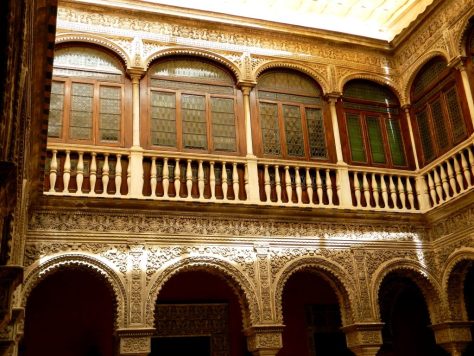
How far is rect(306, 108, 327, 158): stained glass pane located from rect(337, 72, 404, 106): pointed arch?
593 millimetres

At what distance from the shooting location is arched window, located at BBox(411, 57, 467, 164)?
27.3 ft

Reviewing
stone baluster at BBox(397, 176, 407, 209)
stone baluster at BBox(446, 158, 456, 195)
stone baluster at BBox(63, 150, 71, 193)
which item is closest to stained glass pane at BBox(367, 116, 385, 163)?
stone baluster at BBox(397, 176, 407, 209)

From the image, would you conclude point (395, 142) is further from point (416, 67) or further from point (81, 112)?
point (81, 112)

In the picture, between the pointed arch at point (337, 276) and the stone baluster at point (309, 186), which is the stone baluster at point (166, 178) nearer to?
A: the pointed arch at point (337, 276)

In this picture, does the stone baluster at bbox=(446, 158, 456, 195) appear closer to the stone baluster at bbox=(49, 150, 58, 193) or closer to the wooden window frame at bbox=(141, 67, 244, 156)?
the wooden window frame at bbox=(141, 67, 244, 156)

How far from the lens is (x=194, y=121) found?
8195 mm

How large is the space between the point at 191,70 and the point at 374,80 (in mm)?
3003

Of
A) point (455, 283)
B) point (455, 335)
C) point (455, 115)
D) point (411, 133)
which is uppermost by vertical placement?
point (411, 133)

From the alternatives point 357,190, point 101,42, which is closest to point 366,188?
point 357,190

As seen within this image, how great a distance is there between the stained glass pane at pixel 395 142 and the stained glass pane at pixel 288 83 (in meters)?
1.31

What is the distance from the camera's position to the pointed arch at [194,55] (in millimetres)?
8164

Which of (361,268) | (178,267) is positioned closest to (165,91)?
(178,267)

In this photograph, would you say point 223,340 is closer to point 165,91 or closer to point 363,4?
point 165,91

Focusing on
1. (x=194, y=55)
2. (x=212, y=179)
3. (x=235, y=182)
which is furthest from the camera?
(x=194, y=55)
